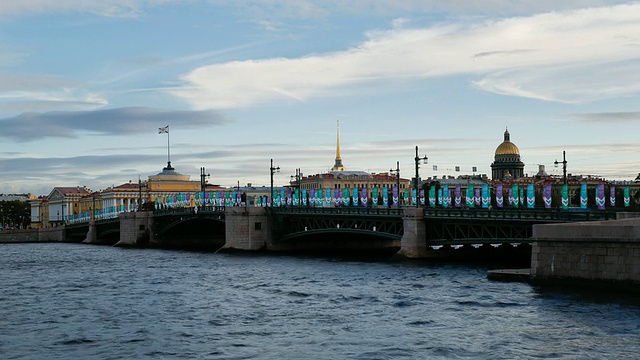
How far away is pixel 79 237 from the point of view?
130 m

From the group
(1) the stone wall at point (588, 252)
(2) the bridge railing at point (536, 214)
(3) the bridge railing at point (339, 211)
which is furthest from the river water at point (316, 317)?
(3) the bridge railing at point (339, 211)

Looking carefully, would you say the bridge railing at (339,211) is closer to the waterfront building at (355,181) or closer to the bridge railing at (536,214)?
the bridge railing at (536,214)

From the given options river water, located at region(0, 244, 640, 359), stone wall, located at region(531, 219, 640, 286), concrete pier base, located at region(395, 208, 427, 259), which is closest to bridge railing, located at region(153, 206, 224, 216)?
concrete pier base, located at region(395, 208, 427, 259)

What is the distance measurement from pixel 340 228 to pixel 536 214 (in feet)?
61.0

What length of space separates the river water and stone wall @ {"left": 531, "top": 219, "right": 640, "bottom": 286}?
967mm

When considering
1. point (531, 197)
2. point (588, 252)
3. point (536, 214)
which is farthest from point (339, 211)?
point (588, 252)

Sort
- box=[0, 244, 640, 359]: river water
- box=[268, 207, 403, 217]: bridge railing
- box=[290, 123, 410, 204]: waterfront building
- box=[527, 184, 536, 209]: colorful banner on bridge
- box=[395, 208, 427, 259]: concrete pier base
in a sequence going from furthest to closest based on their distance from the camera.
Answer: box=[290, 123, 410, 204]: waterfront building, box=[268, 207, 403, 217]: bridge railing, box=[395, 208, 427, 259]: concrete pier base, box=[527, 184, 536, 209]: colorful banner on bridge, box=[0, 244, 640, 359]: river water

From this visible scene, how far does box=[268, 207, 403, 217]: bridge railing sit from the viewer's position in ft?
205

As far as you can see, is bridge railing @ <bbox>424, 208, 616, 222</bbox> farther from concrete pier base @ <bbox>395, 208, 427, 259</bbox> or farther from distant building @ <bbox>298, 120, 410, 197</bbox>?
distant building @ <bbox>298, 120, 410, 197</bbox>

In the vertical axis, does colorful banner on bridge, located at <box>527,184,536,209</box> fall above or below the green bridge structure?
above

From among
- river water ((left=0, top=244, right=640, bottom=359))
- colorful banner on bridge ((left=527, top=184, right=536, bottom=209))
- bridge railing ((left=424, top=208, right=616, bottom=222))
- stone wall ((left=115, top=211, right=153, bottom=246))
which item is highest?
colorful banner on bridge ((left=527, top=184, right=536, bottom=209))

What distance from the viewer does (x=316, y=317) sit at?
34781mm

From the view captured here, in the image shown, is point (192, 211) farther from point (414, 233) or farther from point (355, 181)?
point (355, 181)

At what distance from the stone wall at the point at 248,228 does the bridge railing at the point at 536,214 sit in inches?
907
